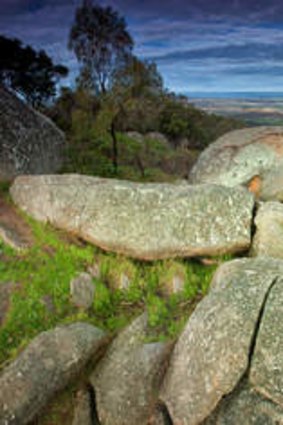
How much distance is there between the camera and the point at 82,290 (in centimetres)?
948

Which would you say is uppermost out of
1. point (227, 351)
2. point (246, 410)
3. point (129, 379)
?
point (227, 351)

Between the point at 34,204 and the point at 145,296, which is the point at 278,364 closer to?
the point at 145,296

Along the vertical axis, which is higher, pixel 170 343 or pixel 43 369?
pixel 170 343

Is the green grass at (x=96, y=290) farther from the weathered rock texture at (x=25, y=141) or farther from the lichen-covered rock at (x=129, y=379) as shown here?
the weathered rock texture at (x=25, y=141)

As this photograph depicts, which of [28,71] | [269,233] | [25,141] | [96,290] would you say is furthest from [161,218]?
[28,71]

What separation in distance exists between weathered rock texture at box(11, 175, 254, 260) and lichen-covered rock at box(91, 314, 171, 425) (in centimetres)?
232

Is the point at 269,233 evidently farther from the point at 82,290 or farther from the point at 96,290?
the point at 82,290

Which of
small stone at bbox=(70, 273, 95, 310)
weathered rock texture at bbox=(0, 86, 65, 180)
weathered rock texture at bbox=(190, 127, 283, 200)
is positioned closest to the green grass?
small stone at bbox=(70, 273, 95, 310)

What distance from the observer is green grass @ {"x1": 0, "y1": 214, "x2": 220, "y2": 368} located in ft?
28.6

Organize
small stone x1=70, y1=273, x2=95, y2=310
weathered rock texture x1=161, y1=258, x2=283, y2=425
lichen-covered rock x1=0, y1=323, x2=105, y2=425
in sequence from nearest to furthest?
weathered rock texture x1=161, y1=258, x2=283, y2=425 → lichen-covered rock x1=0, y1=323, x2=105, y2=425 → small stone x1=70, y1=273, x2=95, y2=310

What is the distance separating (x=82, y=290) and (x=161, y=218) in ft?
7.75

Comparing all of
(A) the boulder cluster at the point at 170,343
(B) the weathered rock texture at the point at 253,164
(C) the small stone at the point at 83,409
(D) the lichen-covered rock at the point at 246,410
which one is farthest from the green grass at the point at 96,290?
(B) the weathered rock texture at the point at 253,164

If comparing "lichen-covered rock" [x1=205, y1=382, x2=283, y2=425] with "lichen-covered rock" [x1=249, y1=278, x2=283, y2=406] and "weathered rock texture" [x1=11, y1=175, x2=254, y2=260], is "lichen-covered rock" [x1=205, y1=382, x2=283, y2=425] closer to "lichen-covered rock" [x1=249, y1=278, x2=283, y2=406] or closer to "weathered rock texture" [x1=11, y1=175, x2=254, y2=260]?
"lichen-covered rock" [x1=249, y1=278, x2=283, y2=406]

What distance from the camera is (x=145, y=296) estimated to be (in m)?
9.61
